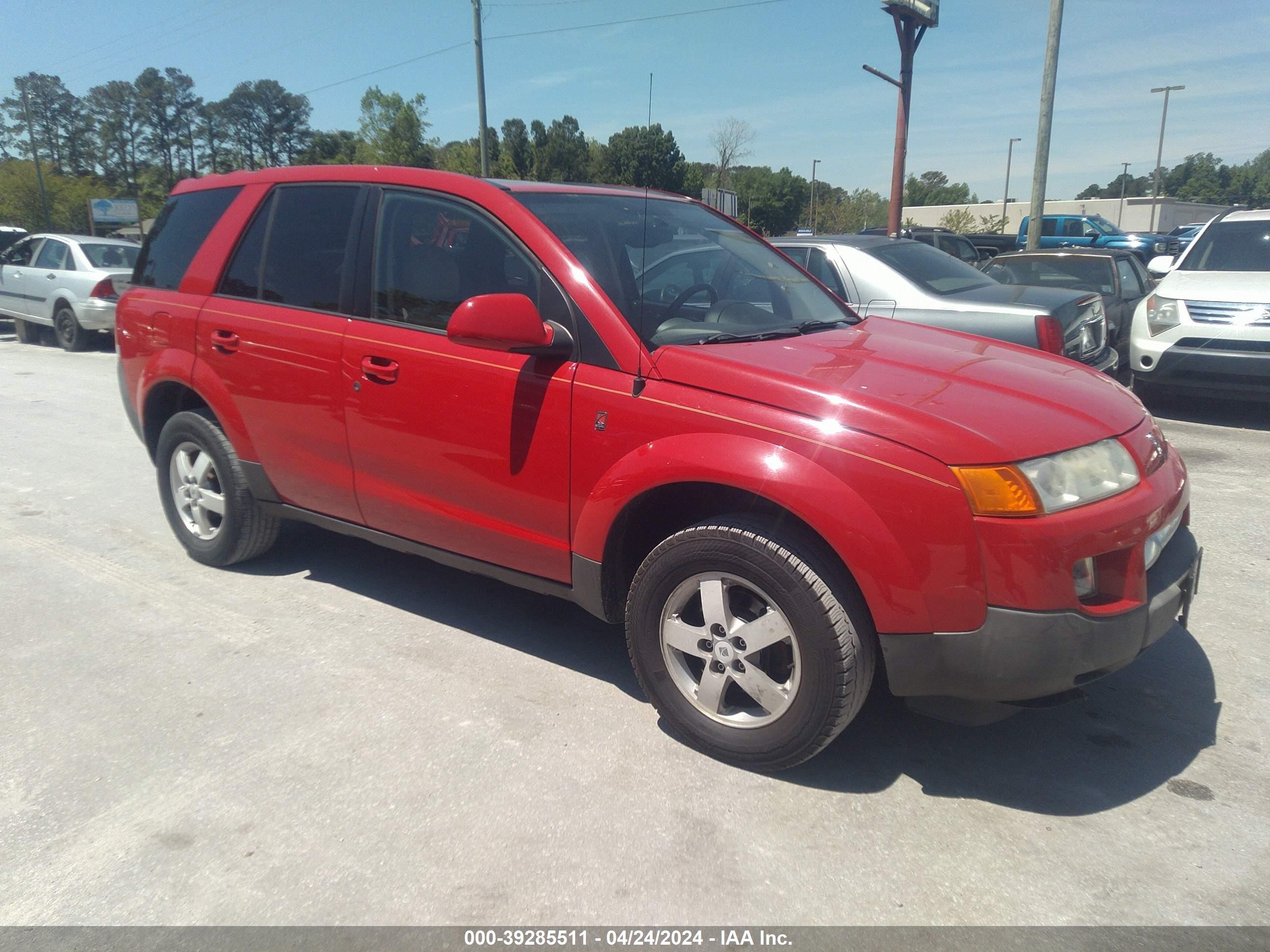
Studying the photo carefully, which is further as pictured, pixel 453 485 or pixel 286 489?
pixel 286 489

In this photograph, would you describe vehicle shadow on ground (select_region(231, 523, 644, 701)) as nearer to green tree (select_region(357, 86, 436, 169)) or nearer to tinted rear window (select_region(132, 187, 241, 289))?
tinted rear window (select_region(132, 187, 241, 289))

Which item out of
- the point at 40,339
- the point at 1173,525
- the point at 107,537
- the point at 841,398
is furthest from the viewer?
the point at 40,339

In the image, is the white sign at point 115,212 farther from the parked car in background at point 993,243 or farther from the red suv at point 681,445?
the red suv at point 681,445

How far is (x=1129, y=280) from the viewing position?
36.4ft

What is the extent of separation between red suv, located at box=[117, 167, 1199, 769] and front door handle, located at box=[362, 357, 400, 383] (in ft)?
0.04

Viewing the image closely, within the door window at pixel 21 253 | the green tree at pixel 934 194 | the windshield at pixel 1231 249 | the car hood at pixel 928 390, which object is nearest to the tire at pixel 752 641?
the car hood at pixel 928 390

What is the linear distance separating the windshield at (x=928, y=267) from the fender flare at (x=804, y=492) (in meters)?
4.31

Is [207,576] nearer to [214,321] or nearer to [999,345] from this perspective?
[214,321]

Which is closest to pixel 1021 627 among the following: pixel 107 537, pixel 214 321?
pixel 214 321

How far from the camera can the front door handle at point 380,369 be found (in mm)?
3623

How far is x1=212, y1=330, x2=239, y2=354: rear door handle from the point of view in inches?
167

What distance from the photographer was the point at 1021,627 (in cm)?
249

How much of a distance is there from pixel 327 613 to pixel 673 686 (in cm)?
191

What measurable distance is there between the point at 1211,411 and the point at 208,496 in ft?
29.2
